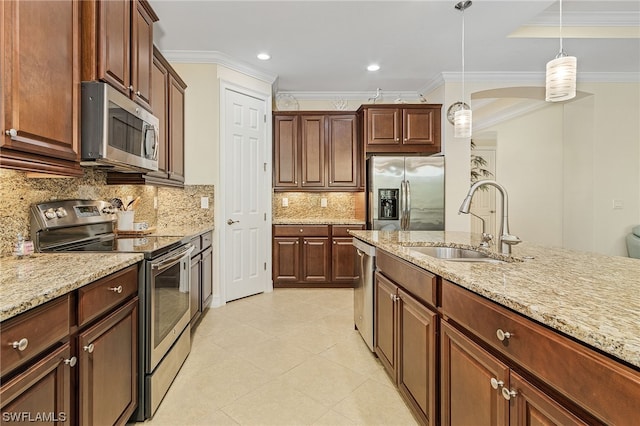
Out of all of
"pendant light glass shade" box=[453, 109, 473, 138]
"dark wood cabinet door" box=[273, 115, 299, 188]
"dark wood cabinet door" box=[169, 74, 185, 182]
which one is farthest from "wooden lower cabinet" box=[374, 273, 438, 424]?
"dark wood cabinet door" box=[273, 115, 299, 188]

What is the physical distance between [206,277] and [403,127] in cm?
320

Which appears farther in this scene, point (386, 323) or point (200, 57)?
→ point (200, 57)

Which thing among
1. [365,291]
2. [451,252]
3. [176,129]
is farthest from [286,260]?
[451,252]

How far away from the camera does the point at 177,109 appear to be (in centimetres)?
334

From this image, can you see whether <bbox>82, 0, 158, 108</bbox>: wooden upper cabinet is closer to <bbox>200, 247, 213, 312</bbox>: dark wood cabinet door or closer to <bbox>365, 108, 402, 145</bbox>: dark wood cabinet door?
<bbox>200, 247, 213, 312</bbox>: dark wood cabinet door

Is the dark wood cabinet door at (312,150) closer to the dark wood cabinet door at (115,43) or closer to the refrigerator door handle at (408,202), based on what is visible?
the refrigerator door handle at (408,202)

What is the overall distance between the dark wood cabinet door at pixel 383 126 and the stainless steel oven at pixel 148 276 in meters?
3.05

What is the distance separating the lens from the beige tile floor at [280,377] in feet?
5.86

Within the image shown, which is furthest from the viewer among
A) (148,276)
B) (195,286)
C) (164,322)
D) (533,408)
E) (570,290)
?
(195,286)

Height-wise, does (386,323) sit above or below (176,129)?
below

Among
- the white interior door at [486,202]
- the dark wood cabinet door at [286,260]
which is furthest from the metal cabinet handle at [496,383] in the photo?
the white interior door at [486,202]

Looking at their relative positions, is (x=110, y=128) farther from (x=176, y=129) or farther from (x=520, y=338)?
(x=520, y=338)

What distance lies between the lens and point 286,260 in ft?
14.6

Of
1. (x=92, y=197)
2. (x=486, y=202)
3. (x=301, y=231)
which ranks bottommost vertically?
(x=301, y=231)
